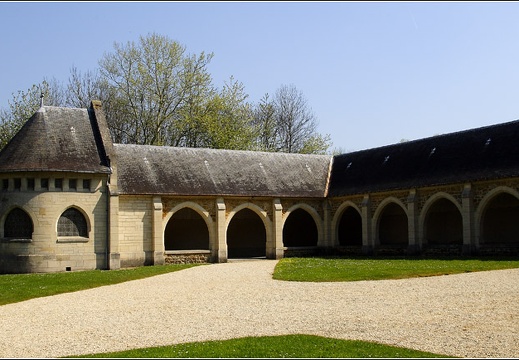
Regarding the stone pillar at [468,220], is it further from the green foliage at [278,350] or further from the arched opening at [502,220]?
the green foliage at [278,350]

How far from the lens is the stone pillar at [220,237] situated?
86.3 ft

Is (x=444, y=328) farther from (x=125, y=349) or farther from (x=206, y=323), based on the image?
(x=125, y=349)

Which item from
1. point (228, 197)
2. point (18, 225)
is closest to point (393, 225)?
point (228, 197)

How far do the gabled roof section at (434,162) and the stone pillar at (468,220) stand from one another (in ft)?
1.59

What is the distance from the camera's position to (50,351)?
9062mm

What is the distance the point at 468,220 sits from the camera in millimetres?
23375

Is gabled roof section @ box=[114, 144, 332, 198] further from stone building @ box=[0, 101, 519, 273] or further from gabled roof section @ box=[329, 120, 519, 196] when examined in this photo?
gabled roof section @ box=[329, 120, 519, 196]

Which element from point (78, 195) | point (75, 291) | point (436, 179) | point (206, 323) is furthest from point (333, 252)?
point (206, 323)

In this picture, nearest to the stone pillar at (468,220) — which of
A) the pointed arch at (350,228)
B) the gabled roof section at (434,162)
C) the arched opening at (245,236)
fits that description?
the gabled roof section at (434,162)

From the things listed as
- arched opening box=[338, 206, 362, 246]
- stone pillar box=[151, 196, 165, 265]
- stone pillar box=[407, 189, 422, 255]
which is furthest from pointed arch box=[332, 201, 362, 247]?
stone pillar box=[151, 196, 165, 265]

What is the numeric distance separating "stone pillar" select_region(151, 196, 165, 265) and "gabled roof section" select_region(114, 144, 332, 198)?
52cm

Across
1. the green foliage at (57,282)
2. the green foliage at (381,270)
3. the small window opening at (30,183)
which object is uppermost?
the small window opening at (30,183)

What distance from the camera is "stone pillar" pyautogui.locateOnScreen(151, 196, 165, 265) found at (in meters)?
25.0

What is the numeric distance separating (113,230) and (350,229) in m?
11.9
